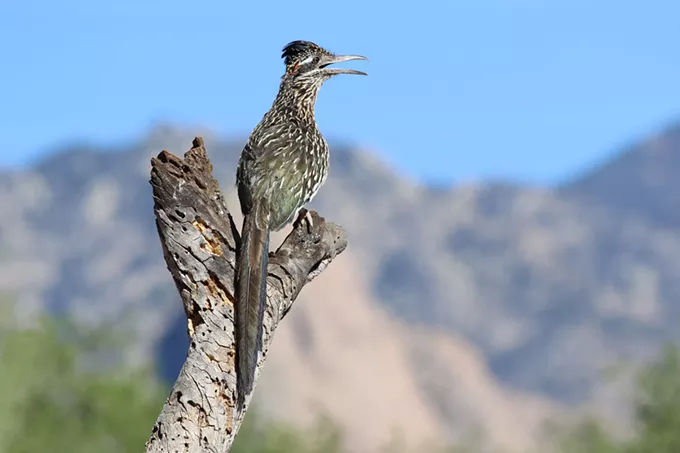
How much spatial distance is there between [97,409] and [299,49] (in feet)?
149

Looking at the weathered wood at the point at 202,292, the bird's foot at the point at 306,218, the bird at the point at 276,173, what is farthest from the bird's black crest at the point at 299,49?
the weathered wood at the point at 202,292

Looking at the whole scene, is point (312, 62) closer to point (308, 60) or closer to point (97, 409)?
point (308, 60)

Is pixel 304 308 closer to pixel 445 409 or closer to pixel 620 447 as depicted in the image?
pixel 445 409

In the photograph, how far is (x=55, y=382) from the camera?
57562 millimetres

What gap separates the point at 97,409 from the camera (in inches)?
2140

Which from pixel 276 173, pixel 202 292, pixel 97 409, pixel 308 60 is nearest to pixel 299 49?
pixel 308 60

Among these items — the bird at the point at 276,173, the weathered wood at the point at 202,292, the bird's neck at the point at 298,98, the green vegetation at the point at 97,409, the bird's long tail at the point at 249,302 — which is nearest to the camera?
the weathered wood at the point at 202,292

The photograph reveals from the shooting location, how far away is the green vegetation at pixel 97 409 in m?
48.8

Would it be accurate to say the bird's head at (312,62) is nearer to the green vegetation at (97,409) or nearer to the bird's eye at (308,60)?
the bird's eye at (308,60)

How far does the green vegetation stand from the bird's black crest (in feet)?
115

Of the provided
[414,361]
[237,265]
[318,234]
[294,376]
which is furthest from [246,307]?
[414,361]

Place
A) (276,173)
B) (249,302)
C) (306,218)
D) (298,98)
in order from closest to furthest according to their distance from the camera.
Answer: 1. (249,302)
2. (306,218)
3. (276,173)
4. (298,98)

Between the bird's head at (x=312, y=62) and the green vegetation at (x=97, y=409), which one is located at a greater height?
the green vegetation at (x=97, y=409)

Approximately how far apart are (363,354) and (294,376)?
416 inches
